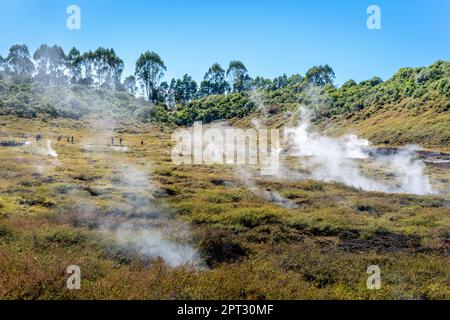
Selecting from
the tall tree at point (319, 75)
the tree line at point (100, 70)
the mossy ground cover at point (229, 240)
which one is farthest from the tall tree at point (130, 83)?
the mossy ground cover at point (229, 240)

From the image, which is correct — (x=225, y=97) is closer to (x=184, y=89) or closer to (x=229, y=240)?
(x=184, y=89)

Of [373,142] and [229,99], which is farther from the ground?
[229,99]

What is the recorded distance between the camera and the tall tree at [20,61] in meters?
128

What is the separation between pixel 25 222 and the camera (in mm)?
16672

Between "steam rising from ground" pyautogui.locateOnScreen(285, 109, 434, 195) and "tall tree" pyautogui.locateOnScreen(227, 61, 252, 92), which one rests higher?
"tall tree" pyautogui.locateOnScreen(227, 61, 252, 92)

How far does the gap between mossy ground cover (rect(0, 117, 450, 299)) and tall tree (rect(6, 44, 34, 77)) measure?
11317cm

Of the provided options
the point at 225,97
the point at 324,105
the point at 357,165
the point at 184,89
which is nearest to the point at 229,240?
the point at 357,165

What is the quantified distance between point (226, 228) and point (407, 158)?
36.6 meters

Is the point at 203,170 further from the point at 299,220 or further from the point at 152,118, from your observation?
the point at 152,118

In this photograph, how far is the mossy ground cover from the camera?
35.8ft

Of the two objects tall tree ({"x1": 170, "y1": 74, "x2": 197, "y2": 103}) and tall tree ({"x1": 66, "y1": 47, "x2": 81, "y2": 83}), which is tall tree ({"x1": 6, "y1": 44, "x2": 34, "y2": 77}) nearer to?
tall tree ({"x1": 66, "y1": 47, "x2": 81, "y2": 83})

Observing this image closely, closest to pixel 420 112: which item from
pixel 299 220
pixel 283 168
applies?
pixel 283 168

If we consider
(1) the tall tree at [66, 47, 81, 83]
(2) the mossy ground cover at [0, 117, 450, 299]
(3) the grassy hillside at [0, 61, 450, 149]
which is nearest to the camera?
(2) the mossy ground cover at [0, 117, 450, 299]

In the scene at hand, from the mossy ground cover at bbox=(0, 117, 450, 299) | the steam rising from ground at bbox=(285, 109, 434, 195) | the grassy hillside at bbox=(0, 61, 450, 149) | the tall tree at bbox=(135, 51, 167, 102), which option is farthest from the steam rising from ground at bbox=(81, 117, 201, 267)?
the tall tree at bbox=(135, 51, 167, 102)
